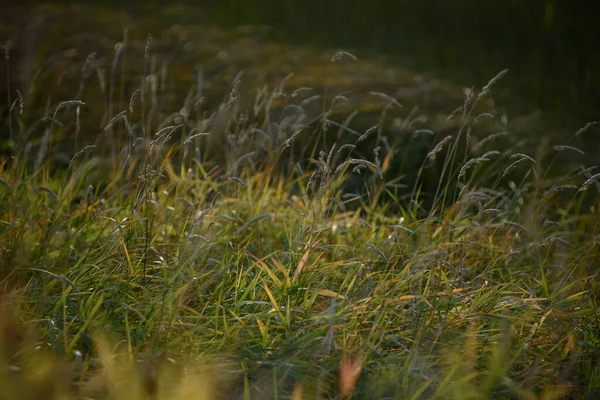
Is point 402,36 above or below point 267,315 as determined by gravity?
above

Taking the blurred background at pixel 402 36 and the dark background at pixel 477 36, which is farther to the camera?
the dark background at pixel 477 36

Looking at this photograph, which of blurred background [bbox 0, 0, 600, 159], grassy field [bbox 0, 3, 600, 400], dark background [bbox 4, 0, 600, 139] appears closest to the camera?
grassy field [bbox 0, 3, 600, 400]

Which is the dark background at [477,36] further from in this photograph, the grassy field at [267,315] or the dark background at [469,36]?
the grassy field at [267,315]

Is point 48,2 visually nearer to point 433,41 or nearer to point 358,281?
point 433,41

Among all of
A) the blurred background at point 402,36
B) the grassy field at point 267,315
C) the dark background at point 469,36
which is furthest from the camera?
the dark background at point 469,36

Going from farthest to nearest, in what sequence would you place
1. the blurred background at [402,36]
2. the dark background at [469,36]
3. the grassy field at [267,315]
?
the dark background at [469,36] < the blurred background at [402,36] < the grassy field at [267,315]

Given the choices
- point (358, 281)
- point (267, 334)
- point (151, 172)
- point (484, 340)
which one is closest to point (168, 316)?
point (267, 334)

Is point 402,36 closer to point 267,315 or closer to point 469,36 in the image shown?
point 469,36

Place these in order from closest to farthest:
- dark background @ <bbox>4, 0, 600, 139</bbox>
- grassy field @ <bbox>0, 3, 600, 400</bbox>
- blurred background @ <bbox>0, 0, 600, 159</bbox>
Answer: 1. grassy field @ <bbox>0, 3, 600, 400</bbox>
2. blurred background @ <bbox>0, 0, 600, 159</bbox>
3. dark background @ <bbox>4, 0, 600, 139</bbox>

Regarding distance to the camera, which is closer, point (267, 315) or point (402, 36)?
point (267, 315)

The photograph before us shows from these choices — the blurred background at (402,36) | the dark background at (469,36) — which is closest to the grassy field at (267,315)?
the blurred background at (402,36)

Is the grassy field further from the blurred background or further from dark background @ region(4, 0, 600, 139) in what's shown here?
dark background @ region(4, 0, 600, 139)

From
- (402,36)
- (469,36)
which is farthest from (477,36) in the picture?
(402,36)

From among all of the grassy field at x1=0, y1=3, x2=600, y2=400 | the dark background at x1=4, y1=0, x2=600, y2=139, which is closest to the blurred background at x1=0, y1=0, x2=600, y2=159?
the dark background at x1=4, y1=0, x2=600, y2=139
